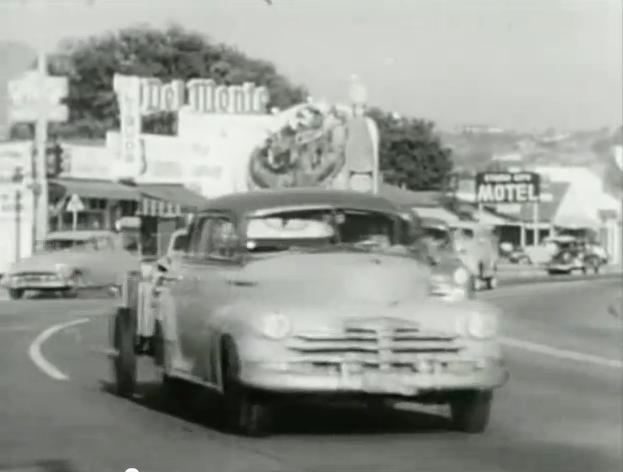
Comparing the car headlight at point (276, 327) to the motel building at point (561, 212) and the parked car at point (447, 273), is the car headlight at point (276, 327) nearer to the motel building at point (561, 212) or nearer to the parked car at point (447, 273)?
the parked car at point (447, 273)

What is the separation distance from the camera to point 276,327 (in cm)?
866

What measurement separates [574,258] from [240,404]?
87.5ft

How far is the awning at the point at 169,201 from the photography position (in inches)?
504

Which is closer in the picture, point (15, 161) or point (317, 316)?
point (317, 316)

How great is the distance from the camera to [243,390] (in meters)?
8.78

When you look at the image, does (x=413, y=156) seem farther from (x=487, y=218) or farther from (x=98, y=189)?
(x=98, y=189)

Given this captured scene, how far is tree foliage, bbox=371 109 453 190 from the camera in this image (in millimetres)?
13977

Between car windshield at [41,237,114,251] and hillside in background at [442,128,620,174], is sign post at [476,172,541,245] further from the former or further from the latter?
car windshield at [41,237,114,251]

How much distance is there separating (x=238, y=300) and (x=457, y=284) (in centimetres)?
143

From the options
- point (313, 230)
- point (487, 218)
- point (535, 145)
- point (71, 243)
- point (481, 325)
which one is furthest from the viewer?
point (71, 243)

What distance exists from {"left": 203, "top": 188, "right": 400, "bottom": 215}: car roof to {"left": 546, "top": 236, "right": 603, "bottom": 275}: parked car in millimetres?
21665

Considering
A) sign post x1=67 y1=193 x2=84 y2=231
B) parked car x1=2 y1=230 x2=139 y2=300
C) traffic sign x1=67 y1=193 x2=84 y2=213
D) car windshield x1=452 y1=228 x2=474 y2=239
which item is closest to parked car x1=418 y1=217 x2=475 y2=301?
car windshield x1=452 y1=228 x2=474 y2=239

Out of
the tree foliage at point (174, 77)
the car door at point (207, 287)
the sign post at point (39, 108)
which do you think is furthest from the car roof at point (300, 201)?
the sign post at point (39, 108)

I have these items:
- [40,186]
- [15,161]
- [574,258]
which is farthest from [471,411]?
[574,258]
